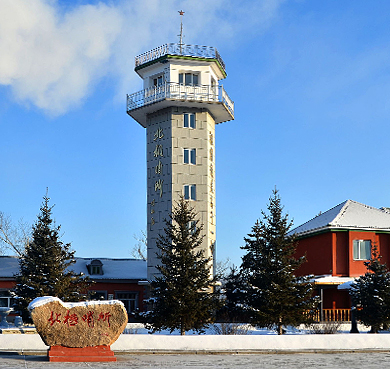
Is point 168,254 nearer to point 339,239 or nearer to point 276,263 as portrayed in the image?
point 276,263

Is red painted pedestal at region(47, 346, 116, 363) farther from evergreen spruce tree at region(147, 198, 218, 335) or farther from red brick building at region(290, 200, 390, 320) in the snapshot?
red brick building at region(290, 200, 390, 320)

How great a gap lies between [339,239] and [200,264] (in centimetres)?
1286

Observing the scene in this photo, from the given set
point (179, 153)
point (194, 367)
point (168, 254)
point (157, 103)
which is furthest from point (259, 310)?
point (157, 103)

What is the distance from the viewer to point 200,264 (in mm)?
28062

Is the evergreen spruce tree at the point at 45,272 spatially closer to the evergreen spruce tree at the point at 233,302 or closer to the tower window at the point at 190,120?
the evergreen spruce tree at the point at 233,302

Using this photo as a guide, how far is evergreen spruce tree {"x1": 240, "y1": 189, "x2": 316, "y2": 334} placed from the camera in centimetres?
2827

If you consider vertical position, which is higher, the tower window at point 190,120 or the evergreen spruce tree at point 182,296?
the tower window at point 190,120

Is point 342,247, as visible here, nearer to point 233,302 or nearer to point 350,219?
point 350,219

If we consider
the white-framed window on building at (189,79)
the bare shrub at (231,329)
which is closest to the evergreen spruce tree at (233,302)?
the bare shrub at (231,329)

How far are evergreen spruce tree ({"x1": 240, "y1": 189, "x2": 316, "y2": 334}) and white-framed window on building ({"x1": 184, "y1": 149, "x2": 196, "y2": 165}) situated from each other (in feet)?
39.2

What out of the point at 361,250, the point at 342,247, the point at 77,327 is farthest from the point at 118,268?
the point at 77,327

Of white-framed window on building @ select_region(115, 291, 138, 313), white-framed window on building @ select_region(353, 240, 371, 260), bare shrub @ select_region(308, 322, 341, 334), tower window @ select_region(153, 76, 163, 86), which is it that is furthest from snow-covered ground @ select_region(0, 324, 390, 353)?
tower window @ select_region(153, 76, 163, 86)

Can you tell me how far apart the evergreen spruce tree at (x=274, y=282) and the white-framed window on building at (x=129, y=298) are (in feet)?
57.5

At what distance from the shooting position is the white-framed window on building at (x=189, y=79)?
4169 centimetres
